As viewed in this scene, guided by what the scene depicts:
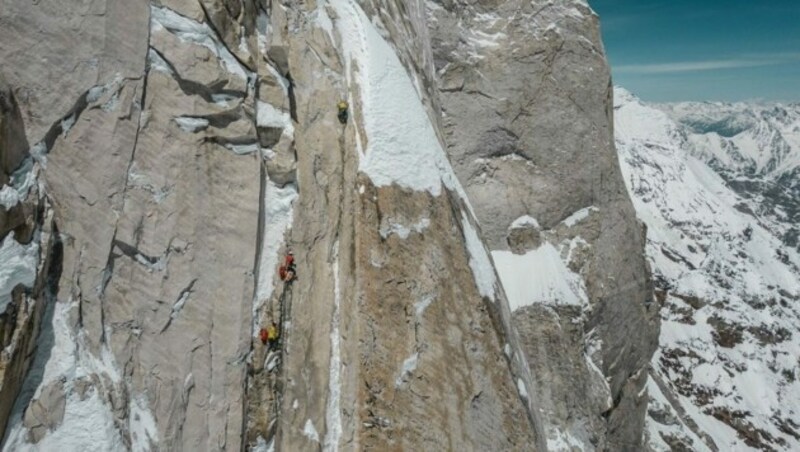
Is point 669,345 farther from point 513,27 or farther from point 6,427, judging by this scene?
point 6,427

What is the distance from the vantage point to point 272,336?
38.0 ft

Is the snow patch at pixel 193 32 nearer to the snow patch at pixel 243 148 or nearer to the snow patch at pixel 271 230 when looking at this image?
the snow patch at pixel 243 148

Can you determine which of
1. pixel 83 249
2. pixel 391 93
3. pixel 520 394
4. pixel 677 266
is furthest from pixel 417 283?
pixel 677 266

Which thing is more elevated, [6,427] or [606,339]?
[6,427]

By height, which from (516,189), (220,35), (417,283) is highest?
(220,35)

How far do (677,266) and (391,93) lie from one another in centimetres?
16764

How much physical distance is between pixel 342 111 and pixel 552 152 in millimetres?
17814

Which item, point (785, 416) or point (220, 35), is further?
point (785, 416)

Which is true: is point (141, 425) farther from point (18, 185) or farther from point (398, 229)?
point (398, 229)

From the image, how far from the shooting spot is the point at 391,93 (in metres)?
13.7

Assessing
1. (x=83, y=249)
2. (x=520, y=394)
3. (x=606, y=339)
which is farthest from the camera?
(x=606, y=339)

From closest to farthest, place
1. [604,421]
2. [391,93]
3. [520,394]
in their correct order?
[520,394], [391,93], [604,421]

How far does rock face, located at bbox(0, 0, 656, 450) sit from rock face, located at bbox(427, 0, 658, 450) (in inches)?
515

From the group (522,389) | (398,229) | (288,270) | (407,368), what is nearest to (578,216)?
(522,389)
